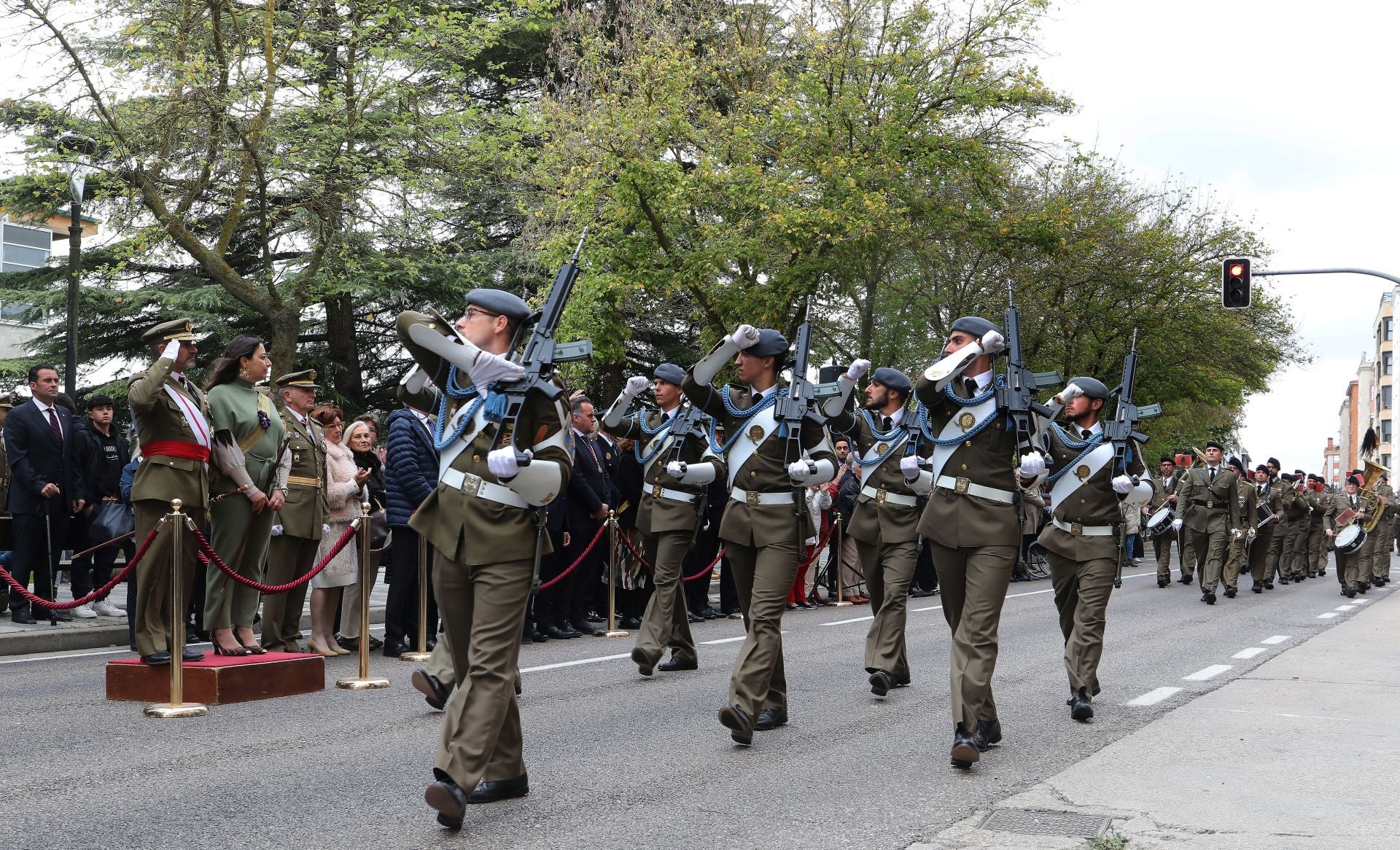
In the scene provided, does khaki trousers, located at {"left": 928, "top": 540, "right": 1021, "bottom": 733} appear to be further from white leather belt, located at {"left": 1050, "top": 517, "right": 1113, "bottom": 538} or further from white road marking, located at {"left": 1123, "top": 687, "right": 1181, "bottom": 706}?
white road marking, located at {"left": 1123, "top": 687, "right": 1181, "bottom": 706}

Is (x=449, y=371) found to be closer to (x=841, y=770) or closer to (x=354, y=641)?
(x=841, y=770)

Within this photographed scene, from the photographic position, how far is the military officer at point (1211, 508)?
816 inches

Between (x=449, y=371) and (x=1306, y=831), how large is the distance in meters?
3.91

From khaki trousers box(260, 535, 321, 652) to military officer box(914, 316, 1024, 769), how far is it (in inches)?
203

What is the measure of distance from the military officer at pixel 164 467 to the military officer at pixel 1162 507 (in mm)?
13369

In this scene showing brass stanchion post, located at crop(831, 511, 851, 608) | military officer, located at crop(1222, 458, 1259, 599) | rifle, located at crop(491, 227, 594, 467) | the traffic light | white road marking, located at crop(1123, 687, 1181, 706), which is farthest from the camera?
the traffic light

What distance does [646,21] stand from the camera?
26.0 metres

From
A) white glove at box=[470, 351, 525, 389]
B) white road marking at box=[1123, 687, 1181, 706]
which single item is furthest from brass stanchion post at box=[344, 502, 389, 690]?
white road marking at box=[1123, 687, 1181, 706]

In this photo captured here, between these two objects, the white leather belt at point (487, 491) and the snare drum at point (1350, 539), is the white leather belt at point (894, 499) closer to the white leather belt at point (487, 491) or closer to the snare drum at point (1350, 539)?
the white leather belt at point (487, 491)

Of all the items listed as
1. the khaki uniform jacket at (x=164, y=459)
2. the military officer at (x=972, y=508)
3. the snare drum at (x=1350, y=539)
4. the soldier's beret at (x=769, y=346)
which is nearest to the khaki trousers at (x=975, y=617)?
the military officer at (x=972, y=508)

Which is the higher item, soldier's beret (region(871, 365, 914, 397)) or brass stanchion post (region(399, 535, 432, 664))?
soldier's beret (region(871, 365, 914, 397))

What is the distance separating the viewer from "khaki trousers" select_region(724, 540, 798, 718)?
7434 millimetres

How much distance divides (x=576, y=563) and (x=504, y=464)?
753 centimetres

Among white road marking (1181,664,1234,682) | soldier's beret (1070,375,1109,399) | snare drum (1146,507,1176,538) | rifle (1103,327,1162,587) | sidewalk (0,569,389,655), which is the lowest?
white road marking (1181,664,1234,682)
